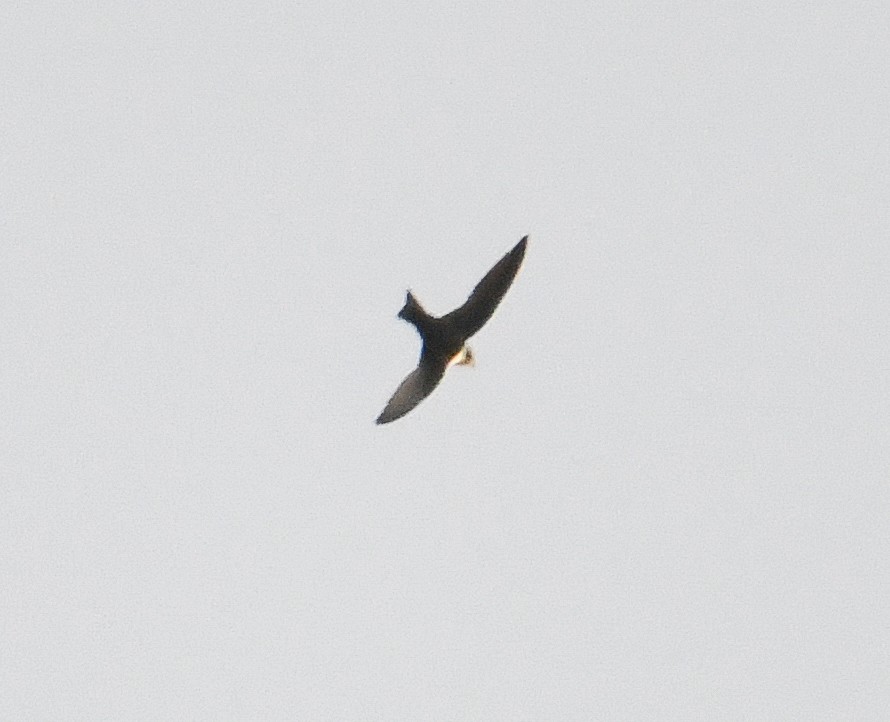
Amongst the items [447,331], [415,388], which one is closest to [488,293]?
[447,331]

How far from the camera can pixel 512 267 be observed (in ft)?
61.5

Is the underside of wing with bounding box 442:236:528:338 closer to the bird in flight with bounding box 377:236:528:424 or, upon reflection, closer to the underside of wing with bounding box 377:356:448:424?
the bird in flight with bounding box 377:236:528:424

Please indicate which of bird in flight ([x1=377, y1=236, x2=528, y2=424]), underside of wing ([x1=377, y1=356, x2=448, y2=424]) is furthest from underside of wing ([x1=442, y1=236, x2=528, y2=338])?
underside of wing ([x1=377, y1=356, x2=448, y2=424])

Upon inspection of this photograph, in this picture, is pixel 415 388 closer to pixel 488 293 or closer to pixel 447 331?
pixel 447 331

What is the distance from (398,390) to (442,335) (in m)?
0.70

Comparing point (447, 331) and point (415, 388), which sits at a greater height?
point (447, 331)

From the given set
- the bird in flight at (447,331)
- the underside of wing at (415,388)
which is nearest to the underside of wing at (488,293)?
the bird in flight at (447,331)

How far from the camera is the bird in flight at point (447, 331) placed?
18.6 meters

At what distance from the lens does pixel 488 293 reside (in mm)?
18797

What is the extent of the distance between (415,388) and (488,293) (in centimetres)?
116

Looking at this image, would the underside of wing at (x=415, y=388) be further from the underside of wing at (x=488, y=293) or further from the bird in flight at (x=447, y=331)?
the underside of wing at (x=488, y=293)

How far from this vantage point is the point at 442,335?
1877 cm

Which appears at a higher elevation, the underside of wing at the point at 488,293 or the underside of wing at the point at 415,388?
the underside of wing at the point at 488,293

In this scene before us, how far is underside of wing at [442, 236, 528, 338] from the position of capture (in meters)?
18.7
